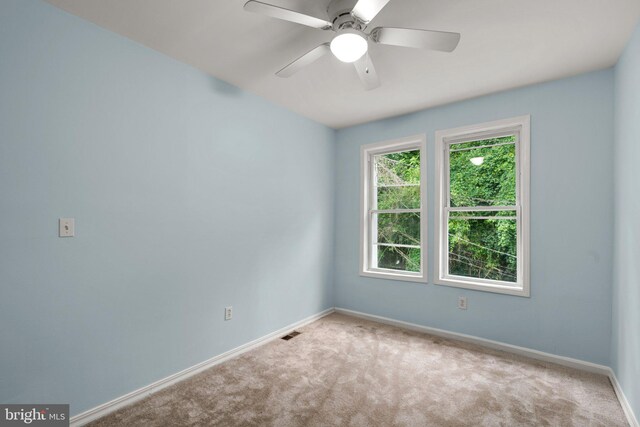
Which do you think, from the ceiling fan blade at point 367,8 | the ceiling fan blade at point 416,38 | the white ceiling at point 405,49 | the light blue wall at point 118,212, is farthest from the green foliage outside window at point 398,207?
the ceiling fan blade at point 367,8

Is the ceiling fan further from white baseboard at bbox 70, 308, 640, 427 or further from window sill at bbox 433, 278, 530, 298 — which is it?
white baseboard at bbox 70, 308, 640, 427

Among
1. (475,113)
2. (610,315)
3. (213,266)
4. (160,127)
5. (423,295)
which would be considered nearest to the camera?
(160,127)

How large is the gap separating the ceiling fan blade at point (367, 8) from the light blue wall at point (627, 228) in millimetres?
1759

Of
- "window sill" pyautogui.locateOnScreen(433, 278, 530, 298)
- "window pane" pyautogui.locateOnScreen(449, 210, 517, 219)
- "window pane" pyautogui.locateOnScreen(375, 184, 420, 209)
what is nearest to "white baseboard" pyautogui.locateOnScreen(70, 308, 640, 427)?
"window sill" pyautogui.locateOnScreen(433, 278, 530, 298)

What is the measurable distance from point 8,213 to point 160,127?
106 cm

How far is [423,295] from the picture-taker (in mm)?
3467

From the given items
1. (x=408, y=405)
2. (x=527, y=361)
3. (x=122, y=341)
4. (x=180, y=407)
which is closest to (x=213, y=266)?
(x=122, y=341)

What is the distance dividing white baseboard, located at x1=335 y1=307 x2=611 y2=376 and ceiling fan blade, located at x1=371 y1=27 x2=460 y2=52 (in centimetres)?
A: 271

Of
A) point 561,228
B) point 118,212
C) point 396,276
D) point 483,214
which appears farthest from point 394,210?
point 118,212

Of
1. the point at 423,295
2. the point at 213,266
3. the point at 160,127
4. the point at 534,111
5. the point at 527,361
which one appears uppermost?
the point at 534,111

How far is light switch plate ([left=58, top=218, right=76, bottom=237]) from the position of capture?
1.83 meters

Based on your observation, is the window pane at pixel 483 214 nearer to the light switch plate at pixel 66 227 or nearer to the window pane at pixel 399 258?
the window pane at pixel 399 258

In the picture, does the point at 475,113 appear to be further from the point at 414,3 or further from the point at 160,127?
the point at 160,127

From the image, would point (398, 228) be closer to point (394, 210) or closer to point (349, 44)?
point (394, 210)
